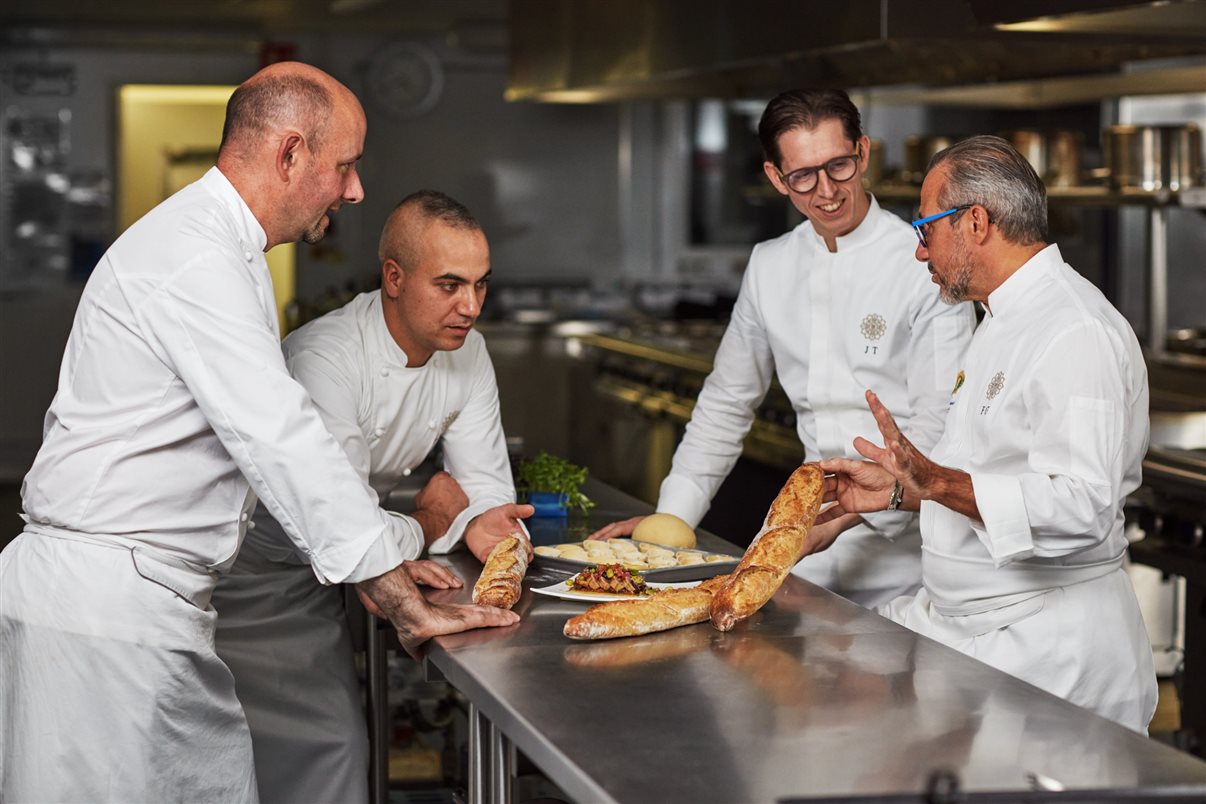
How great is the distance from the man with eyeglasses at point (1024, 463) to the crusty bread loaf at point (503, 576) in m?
0.56

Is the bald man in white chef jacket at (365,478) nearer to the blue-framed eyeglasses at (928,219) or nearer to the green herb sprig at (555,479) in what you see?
the green herb sprig at (555,479)

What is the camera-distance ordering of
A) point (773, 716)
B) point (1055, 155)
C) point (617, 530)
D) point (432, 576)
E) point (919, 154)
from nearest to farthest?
point (773, 716), point (432, 576), point (617, 530), point (1055, 155), point (919, 154)

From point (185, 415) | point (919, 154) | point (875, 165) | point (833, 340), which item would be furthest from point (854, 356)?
point (875, 165)

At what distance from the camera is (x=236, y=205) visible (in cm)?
235

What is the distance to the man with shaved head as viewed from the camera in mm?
2219

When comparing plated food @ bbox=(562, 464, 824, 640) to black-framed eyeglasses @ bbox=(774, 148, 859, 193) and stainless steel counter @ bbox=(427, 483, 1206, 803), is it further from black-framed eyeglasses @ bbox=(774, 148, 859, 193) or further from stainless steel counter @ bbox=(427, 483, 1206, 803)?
black-framed eyeglasses @ bbox=(774, 148, 859, 193)

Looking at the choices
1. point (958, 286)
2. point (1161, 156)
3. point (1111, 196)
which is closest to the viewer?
point (958, 286)

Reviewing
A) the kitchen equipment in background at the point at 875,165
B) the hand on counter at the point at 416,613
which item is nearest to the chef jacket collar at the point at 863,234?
the hand on counter at the point at 416,613

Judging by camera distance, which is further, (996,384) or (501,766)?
(996,384)

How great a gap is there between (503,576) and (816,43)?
6.47 feet

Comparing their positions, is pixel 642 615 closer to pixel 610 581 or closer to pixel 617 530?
pixel 610 581

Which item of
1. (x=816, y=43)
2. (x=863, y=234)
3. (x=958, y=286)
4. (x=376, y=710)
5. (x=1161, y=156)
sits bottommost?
(x=376, y=710)

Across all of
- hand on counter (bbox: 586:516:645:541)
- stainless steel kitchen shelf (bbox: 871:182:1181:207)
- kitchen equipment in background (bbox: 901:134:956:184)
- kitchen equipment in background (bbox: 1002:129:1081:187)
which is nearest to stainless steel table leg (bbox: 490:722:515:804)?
hand on counter (bbox: 586:516:645:541)

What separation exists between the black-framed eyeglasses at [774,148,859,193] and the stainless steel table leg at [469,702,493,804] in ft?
4.23
